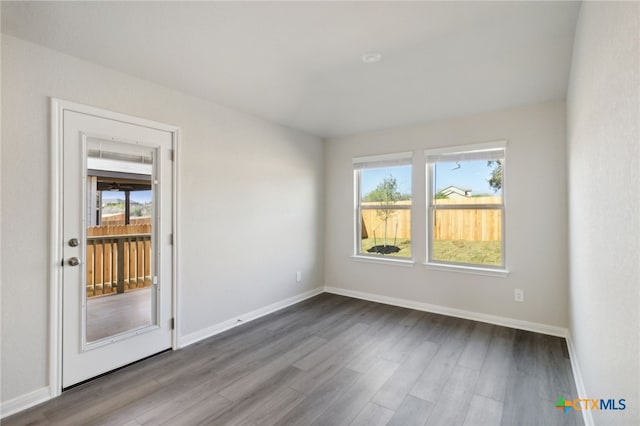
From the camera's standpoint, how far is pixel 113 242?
8.30 feet

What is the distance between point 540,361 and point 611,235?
1984 mm

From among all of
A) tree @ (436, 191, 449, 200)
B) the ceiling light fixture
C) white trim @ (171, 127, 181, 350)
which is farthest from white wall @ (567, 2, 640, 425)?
white trim @ (171, 127, 181, 350)

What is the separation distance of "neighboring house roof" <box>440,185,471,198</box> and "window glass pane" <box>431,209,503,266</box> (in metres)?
0.20

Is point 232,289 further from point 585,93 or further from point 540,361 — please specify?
point 585,93

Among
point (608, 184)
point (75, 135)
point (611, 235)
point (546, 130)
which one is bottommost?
point (611, 235)

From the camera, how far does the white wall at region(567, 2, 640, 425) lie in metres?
0.93

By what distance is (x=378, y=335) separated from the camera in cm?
320

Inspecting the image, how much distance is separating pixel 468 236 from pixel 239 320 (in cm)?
303

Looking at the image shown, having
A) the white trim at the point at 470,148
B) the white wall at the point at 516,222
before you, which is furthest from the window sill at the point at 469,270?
the white trim at the point at 470,148

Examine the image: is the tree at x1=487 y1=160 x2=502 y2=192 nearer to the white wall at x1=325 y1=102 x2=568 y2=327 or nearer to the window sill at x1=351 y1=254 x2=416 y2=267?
the white wall at x1=325 y1=102 x2=568 y2=327

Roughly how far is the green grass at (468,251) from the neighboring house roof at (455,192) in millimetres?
601

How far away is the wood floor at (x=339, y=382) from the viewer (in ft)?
6.38

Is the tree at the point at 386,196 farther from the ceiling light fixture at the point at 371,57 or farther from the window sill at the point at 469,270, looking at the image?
the ceiling light fixture at the point at 371,57

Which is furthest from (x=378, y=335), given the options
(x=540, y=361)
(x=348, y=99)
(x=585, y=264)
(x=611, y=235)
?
(x=348, y=99)
